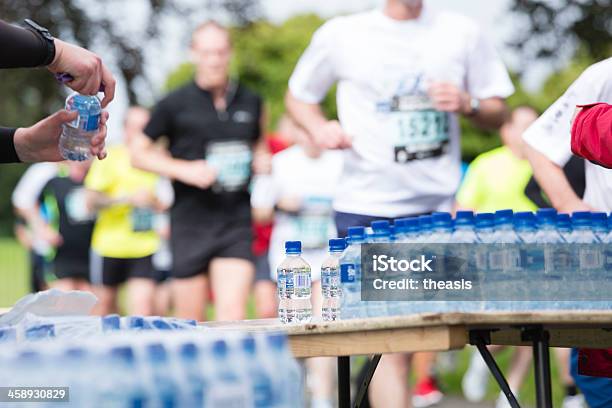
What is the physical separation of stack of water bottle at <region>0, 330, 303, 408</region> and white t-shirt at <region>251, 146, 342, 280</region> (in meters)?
7.19

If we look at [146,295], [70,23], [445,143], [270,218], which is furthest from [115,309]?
[70,23]

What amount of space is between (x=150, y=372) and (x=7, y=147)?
1.72 metres

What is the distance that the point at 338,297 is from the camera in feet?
13.6

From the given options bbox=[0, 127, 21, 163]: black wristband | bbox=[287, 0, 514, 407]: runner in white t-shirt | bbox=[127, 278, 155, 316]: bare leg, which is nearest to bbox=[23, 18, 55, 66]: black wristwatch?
Result: bbox=[0, 127, 21, 163]: black wristband

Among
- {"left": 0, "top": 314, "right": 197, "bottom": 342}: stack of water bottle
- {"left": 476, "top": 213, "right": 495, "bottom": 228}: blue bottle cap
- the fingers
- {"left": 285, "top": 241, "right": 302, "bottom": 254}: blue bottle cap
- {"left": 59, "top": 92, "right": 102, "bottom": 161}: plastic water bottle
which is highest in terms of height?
the fingers

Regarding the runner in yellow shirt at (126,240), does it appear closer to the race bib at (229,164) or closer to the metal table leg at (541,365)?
the race bib at (229,164)

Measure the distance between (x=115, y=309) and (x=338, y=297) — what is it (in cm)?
813

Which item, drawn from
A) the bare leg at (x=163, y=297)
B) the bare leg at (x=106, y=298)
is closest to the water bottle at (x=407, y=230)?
the bare leg at (x=106, y=298)

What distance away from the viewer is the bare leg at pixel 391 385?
19.4 feet

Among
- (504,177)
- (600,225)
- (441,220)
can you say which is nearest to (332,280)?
(441,220)

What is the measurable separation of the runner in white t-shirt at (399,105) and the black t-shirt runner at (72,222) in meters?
6.72

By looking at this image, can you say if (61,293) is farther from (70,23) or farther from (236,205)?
(70,23)

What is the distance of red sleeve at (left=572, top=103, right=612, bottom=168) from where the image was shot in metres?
3.79

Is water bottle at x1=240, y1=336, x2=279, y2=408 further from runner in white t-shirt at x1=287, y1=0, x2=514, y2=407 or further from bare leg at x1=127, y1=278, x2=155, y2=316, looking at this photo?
bare leg at x1=127, y1=278, x2=155, y2=316
